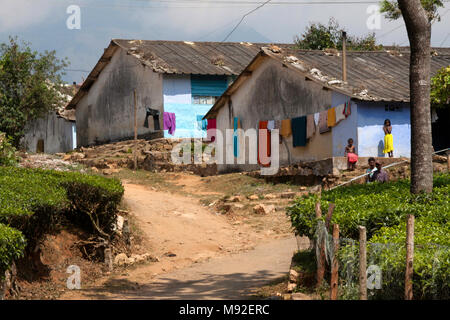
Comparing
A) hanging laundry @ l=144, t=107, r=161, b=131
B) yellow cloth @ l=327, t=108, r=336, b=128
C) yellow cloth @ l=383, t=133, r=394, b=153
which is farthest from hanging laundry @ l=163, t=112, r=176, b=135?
yellow cloth @ l=383, t=133, r=394, b=153

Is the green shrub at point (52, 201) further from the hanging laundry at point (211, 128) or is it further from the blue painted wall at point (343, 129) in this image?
the hanging laundry at point (211, 128)

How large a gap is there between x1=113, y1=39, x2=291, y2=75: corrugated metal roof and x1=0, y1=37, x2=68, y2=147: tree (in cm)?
625

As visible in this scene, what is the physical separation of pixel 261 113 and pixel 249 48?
10.7m

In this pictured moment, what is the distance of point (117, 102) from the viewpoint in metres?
37.3

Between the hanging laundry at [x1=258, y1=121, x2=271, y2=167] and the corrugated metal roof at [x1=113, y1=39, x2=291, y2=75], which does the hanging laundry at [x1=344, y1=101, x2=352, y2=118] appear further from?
the corrugated metal roof at [x1=113, y1=39, x2=291, y2=75]

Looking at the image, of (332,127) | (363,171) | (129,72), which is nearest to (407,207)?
(363,171)

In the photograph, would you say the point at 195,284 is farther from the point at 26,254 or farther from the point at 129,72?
the point at 129,72

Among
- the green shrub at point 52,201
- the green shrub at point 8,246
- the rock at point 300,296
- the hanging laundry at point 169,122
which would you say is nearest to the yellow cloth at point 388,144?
the green shrub at point 52,201

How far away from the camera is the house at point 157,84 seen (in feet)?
109

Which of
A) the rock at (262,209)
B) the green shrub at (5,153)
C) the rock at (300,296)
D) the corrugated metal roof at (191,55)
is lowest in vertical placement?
the rock at (300,296)

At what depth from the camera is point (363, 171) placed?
22.4m

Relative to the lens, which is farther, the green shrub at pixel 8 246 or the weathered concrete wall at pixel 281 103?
the weathered concrete wall at pixel 281 103

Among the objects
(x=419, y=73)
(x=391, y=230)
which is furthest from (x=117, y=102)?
(x=391, y=230)

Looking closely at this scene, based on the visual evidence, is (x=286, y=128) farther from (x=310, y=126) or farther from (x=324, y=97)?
(x=324, y=97)
